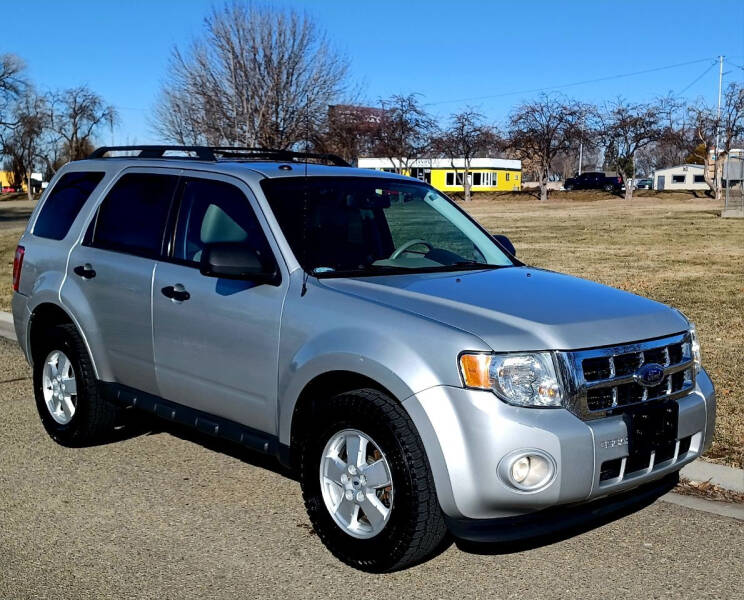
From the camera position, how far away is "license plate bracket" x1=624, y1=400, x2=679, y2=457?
12.5 feet

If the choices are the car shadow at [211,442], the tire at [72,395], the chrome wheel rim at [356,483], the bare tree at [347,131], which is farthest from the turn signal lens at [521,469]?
the bare tree at [347,131]

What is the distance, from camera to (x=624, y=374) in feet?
12.7

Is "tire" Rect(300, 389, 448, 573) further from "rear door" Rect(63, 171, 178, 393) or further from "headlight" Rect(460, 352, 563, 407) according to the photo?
"rear door" Rect(63, 171, 178, 393)

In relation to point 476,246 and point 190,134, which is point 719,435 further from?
point 190,134

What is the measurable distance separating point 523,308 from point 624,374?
50 cm

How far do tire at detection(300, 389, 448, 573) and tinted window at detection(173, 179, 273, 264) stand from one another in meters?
1.20

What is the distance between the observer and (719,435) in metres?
6.04

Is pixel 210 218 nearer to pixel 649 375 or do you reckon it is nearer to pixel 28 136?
pixel 649 375

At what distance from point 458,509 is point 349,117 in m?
39.5

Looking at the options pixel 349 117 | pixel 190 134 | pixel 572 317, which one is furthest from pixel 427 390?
pixel 349 117

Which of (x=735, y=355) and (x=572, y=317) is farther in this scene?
(x=735, y=355)

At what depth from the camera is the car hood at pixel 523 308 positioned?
12.3 ft

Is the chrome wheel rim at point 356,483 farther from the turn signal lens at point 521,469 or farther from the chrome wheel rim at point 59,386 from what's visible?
the chrome wheel rim at point 59,386

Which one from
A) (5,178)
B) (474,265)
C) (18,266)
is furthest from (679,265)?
(5,178)
